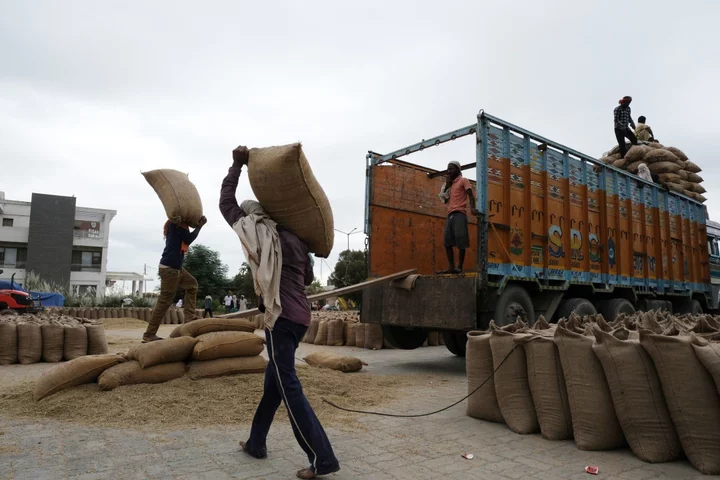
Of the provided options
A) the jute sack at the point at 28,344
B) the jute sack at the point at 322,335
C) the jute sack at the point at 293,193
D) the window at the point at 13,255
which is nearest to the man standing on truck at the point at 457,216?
the jute sack at the point at 293,193

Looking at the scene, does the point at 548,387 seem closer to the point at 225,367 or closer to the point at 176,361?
the point at 225,367

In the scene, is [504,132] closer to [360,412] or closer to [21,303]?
[360,412]

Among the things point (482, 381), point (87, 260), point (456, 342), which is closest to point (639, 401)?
point (482, 381)

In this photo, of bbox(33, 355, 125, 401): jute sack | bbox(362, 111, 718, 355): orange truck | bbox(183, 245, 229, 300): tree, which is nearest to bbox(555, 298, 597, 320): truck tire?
bbox(362, 111, 718, 355): orange truck

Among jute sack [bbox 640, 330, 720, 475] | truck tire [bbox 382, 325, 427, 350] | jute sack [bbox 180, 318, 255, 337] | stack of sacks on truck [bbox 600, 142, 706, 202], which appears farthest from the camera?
stack of sacks on truck [bbox 600, 142, 706, 202]

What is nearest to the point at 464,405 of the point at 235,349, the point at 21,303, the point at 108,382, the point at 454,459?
the point at 454,459

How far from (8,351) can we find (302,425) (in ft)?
20.0

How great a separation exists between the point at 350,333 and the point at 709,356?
788 centimetres

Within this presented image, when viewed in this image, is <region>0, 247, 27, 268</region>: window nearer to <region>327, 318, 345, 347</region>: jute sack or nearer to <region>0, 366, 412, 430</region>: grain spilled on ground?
<region>327, 318, 345, 347</region>: jute sack

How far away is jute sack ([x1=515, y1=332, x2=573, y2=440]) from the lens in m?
3.37

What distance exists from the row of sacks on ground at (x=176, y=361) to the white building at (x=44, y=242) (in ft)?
125

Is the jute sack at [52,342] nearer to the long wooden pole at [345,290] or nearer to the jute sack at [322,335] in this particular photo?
the long wooden pole at [345,290]

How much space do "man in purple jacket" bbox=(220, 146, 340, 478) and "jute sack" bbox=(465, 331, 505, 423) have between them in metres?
1.75

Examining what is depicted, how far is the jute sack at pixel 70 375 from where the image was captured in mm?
4164
